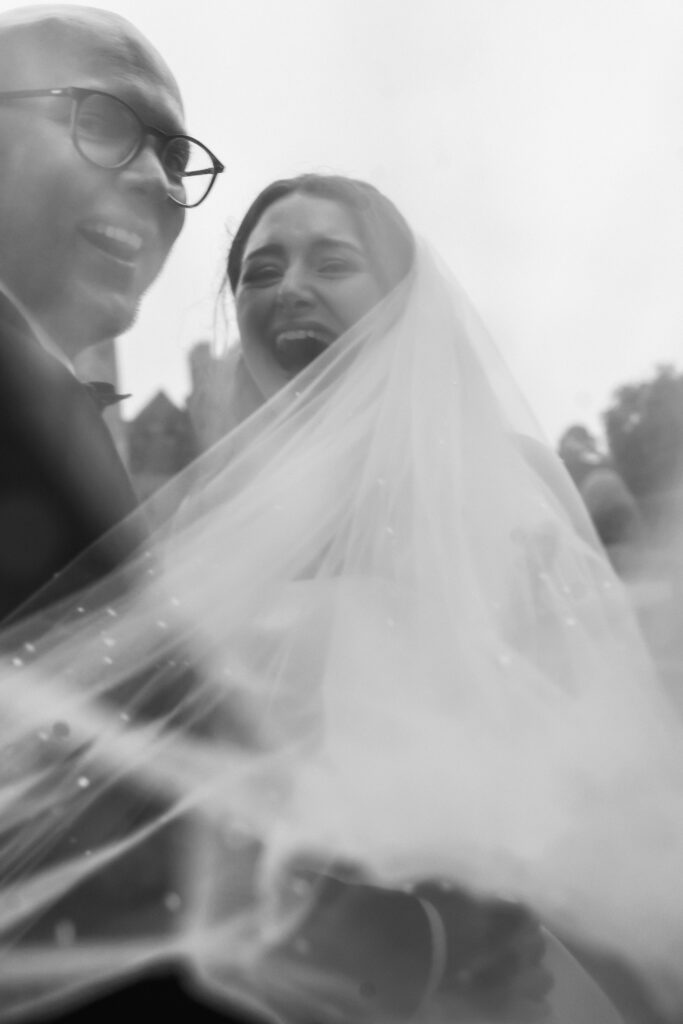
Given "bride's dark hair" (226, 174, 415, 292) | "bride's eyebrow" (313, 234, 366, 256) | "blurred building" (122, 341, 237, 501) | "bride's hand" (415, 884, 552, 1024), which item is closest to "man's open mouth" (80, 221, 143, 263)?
"blurred building" (122, 341, 237, 501)

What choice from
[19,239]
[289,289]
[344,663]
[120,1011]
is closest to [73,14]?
[19,239]

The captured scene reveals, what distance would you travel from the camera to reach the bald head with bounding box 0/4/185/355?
4.48ft

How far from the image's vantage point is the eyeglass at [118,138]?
1.38 m

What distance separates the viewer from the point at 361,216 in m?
1.85

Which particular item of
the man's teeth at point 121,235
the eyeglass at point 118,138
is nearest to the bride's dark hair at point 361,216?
the eyeglass at point 118,138

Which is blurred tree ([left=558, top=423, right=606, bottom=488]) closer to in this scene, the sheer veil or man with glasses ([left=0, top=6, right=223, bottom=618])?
the sheer veil

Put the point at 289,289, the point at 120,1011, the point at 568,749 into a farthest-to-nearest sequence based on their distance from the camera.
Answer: the point at 289,289 < the point at 568,749 < the point at 120,1011

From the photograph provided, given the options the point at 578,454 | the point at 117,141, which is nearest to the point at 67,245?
the point at 117,141

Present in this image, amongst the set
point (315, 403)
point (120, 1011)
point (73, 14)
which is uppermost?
point (73, 14)

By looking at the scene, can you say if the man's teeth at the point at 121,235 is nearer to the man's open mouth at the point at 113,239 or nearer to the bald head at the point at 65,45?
the man's open mouth at the point at 113,239

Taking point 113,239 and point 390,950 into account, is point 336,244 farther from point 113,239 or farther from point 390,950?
point 390,950

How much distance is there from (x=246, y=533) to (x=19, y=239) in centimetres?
50

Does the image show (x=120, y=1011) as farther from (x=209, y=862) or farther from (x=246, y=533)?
(x=246, y=533)

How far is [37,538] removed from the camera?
130 cm
